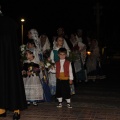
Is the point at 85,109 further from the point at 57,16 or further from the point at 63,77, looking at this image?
the point at 57,16

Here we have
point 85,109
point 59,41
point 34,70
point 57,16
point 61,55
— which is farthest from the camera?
point 57,16

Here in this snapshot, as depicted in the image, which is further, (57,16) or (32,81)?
(57,16)

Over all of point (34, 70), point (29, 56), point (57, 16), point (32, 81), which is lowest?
point (32, 81)

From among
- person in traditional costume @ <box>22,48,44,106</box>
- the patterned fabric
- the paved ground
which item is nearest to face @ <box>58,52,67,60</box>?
person in traditional costume @ <box>22,48,44,106</box>

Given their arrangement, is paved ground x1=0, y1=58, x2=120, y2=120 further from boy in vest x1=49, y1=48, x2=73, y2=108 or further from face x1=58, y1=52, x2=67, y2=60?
face x1=58, y1=52, x2=67, y2=60

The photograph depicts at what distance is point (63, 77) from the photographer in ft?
31.6

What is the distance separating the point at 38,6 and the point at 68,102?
3101 centimetres

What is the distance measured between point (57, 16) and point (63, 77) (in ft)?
103

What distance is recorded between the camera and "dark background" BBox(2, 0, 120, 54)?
3800 cm

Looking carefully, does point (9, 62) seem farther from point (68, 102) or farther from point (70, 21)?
point (70, 21)

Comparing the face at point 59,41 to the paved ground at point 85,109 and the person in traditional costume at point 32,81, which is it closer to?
the person in traditional costume at point 32,81

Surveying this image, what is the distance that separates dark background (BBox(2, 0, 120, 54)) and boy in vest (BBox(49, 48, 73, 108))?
25.7m

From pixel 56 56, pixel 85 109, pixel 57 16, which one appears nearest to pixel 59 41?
pixel 56 56

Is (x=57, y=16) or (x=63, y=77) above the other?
(x=57, y=16)
